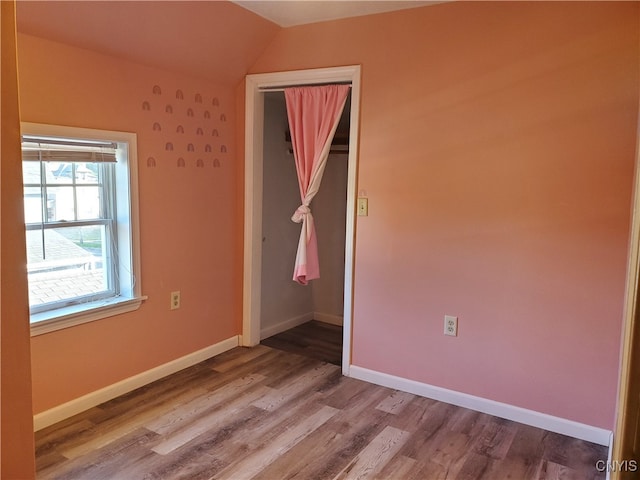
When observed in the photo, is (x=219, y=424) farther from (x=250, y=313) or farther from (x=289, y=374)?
(x=250, y=313)

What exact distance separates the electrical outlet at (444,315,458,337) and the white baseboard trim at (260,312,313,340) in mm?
1730

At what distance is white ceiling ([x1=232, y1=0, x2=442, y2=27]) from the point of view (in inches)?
113

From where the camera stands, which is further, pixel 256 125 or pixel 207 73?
pixel 256 125

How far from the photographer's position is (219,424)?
8.76 feet

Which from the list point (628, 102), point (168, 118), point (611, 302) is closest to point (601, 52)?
point (628, 102)

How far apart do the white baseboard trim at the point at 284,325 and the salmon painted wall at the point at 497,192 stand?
1127mm

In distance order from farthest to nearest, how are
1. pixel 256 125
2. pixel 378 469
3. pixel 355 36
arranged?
1. pixel 256 125
2. pixel 355 36
3. pixel 378 469

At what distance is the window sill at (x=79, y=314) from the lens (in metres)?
2.51

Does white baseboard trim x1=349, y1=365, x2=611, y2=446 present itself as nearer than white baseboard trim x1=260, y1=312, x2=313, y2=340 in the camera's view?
Yes

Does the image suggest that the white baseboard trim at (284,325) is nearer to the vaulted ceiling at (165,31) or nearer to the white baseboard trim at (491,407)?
the white baseboard trim at (491,407)

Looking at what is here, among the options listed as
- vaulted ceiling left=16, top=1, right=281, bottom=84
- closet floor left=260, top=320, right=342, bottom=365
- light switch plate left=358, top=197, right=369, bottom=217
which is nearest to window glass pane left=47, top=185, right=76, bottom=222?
vaulted ceiling left=16, top=1, right=281, bottom=84

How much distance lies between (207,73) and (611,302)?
2.83 m

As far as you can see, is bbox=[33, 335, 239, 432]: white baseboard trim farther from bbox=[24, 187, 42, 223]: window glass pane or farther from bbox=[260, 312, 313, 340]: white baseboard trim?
bbox=[24, 187, 42, 223]: window glass pane

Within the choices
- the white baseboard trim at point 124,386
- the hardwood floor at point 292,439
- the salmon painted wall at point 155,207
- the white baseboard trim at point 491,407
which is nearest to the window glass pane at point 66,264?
the salmon painted wall at point 155,207
